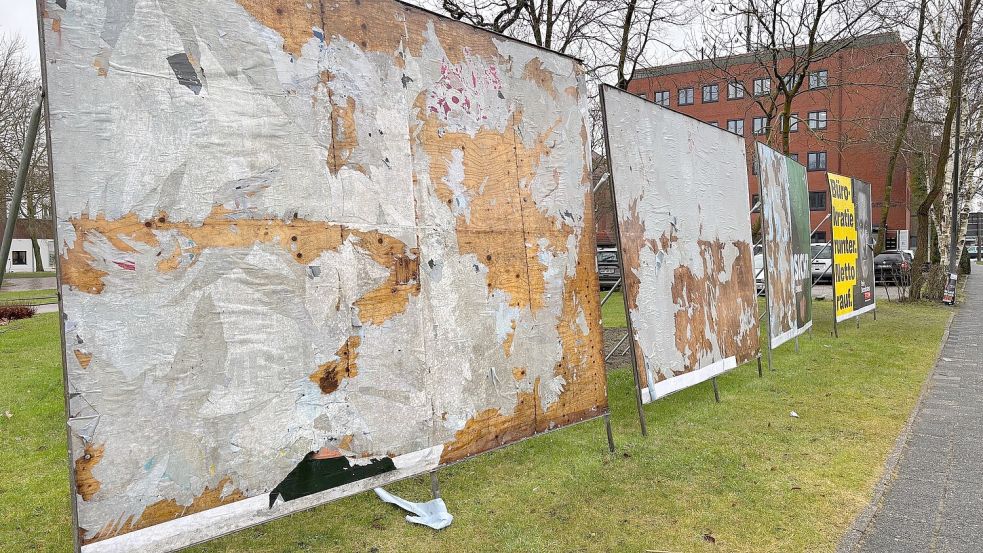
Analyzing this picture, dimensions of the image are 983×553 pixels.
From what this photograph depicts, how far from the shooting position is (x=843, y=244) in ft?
35.6

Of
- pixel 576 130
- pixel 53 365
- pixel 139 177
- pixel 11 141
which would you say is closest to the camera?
pixel 139 177

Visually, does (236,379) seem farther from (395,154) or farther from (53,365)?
(53,365)

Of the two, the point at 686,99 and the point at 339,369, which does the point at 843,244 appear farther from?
the point at 686,99

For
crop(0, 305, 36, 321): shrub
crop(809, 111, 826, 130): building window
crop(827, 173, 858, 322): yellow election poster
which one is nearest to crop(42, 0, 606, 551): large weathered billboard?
crop(827, 173, 858, 322): yellow election poster

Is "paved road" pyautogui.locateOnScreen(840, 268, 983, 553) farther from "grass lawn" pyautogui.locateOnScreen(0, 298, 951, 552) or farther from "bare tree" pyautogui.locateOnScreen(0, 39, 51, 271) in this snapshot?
"bare tree" pyautogui.locateOnScreen(0, 39, 51, 271)

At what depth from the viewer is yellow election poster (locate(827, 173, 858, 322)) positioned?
415 inches

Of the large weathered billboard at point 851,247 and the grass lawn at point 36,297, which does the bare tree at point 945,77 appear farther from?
the grass lawn at point 36,297

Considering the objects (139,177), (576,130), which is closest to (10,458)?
(139,177)

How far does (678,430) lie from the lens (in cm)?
529

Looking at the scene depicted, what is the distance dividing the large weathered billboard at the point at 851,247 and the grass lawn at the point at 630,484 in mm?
4352

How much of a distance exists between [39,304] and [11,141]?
26.8 ft

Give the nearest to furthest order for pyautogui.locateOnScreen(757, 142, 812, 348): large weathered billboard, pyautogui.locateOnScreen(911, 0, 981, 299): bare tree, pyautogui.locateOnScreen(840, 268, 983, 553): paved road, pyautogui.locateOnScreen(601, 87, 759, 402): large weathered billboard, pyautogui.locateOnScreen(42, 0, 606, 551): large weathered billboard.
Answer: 1. pyautogui.locateOnScreen(42, 0, 606, 551): large weathered billboard
2. pyautogui.locateOnScreen(840, 268, 983, 553): paved road
3. pyautogui.locateOnScreen(601, 87, 759, 402): large weathered billboard
4. pyautogui.locateOnScreen(757, 142, 812, 348): large weathered billboard
5. pyautogui.locateOnScreen(911, 0, 981, 299): bare tree

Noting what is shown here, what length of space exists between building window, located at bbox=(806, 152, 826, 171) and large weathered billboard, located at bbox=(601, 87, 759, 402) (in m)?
46.5

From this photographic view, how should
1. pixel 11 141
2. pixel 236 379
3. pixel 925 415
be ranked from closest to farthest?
pixel 236 379
pixel 925 415
pixel 11 141
